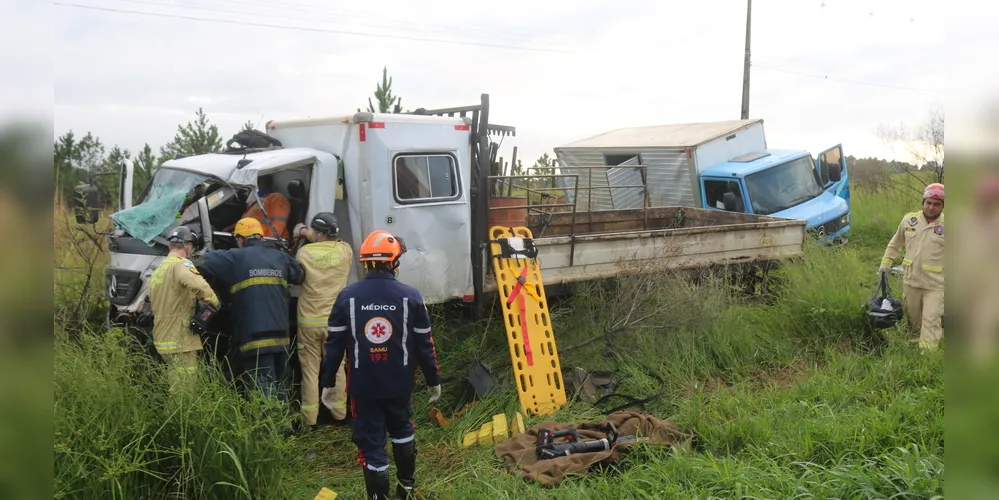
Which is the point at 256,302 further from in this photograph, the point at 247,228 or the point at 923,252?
the point at 923,252

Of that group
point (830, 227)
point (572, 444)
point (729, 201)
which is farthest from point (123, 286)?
point (830, 227)

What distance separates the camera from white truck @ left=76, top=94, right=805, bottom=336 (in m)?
5.79

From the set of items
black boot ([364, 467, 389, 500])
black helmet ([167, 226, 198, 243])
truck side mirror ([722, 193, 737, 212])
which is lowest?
black boot ([364, 467, 389, 500])

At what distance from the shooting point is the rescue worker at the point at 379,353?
4.30 meters

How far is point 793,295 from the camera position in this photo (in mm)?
7426

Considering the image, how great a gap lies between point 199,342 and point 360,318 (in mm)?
1612

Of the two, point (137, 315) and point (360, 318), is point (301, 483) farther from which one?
point (137, 315)

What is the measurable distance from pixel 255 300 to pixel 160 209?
4.54 feet

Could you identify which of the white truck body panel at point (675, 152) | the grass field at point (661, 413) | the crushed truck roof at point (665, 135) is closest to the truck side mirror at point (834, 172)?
the white truck body panel at point (675, 152)

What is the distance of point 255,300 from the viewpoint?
5219 mm

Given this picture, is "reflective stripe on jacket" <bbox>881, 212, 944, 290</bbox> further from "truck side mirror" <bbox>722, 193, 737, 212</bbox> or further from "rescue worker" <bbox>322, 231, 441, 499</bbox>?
"rescue worker" <bbox>322, 231, 441, 499</bbox>

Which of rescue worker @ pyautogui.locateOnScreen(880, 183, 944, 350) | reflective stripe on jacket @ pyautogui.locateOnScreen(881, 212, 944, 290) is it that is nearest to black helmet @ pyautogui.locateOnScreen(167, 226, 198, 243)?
rescue worker @ pyautogui.locateOnScreen(880, 183, 944, 350)

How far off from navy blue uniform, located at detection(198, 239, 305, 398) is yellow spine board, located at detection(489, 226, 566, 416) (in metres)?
1.94
